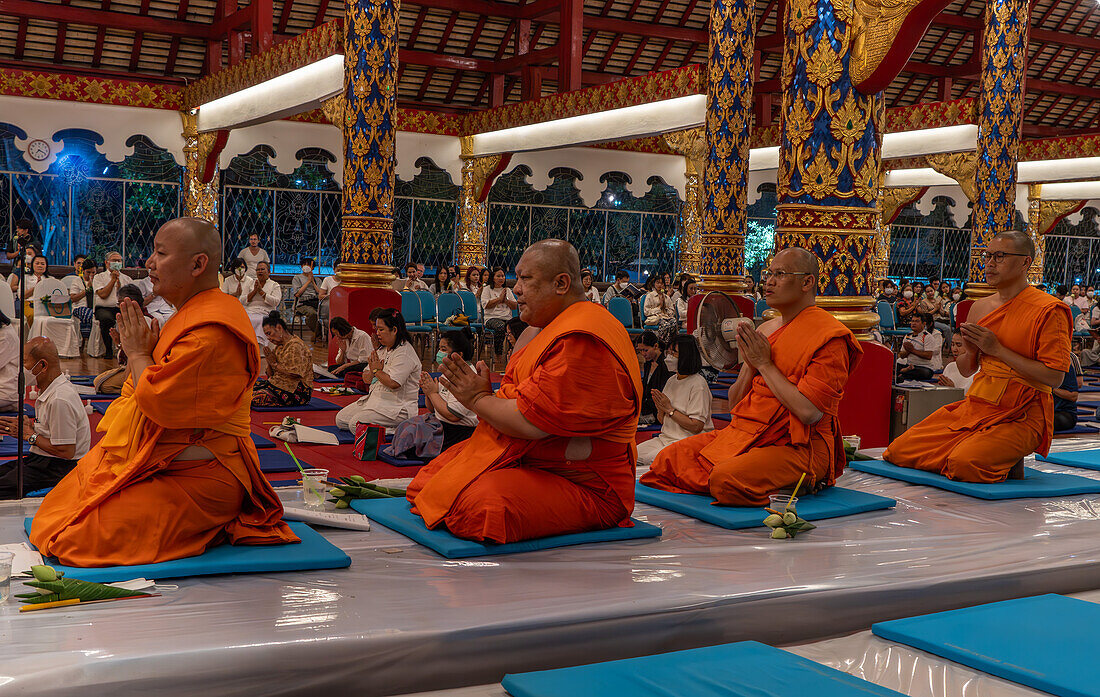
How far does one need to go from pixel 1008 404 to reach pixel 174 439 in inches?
141

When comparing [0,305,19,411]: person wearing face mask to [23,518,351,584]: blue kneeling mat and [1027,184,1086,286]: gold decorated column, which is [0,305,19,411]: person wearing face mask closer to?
[23,518,351,584]: blue kneeling mat

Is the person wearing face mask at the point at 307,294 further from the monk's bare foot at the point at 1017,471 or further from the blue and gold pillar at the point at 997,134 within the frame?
the monk's bare foot at the point at 1017,471

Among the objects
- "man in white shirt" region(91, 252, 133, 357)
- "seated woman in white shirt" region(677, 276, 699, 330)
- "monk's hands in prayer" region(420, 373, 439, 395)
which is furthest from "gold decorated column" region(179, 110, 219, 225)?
"monk's hands in prayer" region(420, 373, 439, 395)

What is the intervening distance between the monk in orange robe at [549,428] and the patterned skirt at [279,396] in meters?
4.55

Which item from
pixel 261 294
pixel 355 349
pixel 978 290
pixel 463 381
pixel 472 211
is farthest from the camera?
pixel 472 211

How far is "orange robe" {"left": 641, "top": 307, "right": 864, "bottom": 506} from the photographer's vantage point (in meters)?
4.05

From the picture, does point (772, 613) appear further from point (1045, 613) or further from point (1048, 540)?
point (1048, 540)

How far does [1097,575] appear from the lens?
3.67 metres

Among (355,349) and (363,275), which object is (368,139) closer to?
(363,275)

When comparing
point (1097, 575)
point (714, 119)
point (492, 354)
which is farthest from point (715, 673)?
point (492, 354)

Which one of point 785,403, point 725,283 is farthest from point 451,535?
point 725,283

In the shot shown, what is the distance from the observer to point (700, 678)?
257 cm

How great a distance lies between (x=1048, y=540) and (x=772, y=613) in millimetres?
1371

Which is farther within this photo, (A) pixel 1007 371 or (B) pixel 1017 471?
(B) pixel 1017 471
